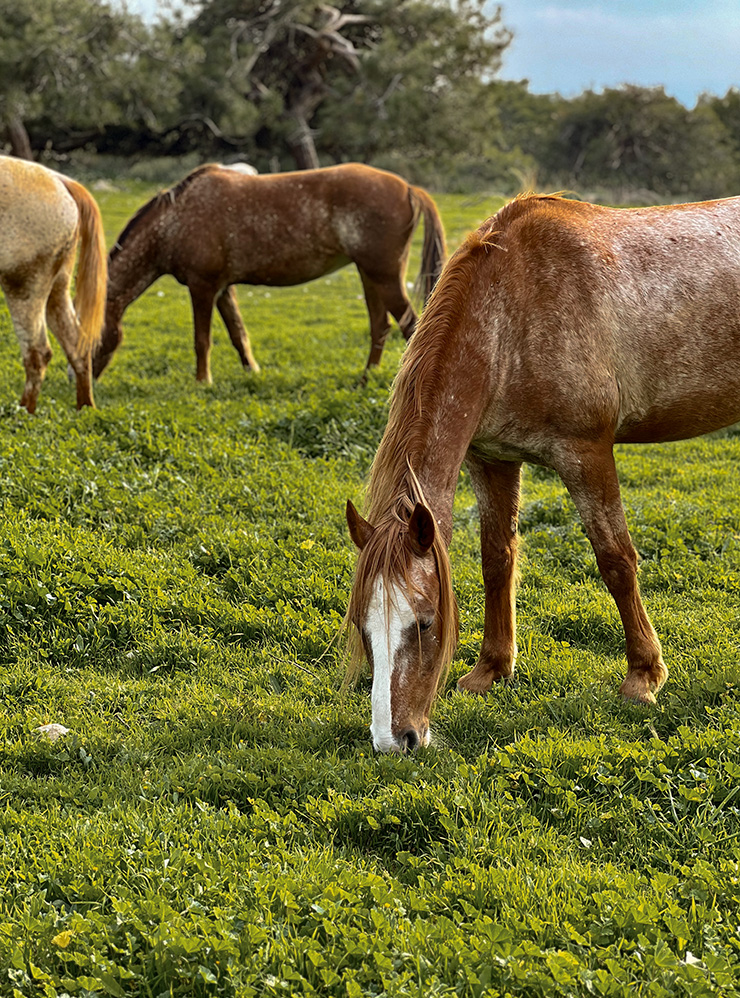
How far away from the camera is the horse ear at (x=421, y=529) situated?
11.1 ft

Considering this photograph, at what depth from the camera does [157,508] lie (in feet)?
20.4

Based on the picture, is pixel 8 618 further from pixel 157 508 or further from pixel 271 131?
pixel 271 131

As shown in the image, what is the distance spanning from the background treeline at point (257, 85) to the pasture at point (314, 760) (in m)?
22.6

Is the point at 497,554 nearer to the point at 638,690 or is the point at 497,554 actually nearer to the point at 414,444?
the point at 638,690

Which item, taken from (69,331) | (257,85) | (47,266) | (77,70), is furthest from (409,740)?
(257,85)

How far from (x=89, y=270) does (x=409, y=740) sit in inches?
267

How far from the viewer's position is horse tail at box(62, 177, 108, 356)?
8.61 m

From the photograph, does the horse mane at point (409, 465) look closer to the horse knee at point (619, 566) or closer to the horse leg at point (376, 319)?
the horse knee at point (619, 566)

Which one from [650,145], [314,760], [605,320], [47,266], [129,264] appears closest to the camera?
[314,760]

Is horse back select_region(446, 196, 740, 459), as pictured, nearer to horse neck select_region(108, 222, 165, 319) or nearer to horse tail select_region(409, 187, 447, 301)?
horse tail select_region(409, 187, 447, 301)

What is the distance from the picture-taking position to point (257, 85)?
29219 millimetres

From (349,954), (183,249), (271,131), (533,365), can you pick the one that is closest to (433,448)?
(533,365)

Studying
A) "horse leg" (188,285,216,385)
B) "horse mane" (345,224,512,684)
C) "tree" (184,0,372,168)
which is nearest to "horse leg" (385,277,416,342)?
"horse leg" (188,285,216,385)

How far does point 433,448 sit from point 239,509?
2.92 metres
